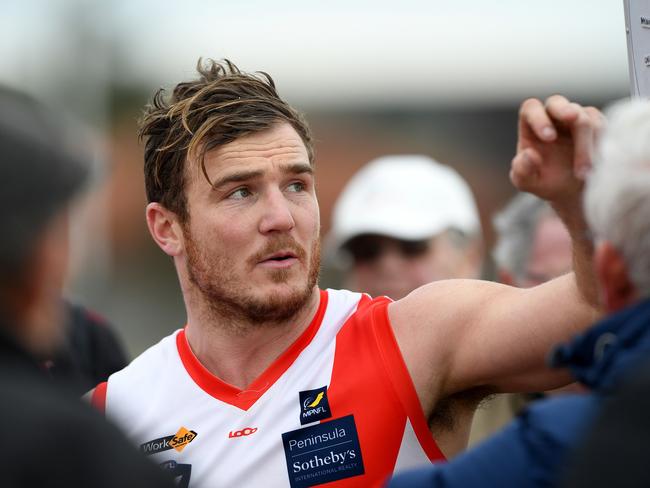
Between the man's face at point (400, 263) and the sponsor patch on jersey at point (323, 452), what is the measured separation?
87.4 inches

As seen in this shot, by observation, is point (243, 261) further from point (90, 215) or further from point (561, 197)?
point (90, 215)

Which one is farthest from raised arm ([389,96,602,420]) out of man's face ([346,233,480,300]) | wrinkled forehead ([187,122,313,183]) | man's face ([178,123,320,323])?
man's face ([346,233,480,300])

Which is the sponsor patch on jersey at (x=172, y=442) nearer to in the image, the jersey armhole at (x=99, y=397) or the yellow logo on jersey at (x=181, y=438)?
the yellow logo on jersey at (x=181, y=438)

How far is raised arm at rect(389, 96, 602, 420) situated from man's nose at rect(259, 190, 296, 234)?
1.50 ft

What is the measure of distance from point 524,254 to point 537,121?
288 cm

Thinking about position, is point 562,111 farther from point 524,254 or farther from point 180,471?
point 524,254

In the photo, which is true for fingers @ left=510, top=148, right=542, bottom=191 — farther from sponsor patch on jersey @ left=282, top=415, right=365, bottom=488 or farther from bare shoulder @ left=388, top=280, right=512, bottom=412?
sponsor patch on jersey @ left=282, top=415, right=365, bottom=488

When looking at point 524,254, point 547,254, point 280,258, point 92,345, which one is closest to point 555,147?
point 280,258

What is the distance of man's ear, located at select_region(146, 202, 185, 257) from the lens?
4.11 m

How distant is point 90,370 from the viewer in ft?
16.7

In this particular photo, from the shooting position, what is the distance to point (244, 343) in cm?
388

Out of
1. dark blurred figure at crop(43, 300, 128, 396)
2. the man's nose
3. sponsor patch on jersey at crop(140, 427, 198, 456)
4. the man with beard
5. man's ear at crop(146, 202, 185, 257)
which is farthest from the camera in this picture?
dark blurred figure at crop(43, 300, 128, 396)

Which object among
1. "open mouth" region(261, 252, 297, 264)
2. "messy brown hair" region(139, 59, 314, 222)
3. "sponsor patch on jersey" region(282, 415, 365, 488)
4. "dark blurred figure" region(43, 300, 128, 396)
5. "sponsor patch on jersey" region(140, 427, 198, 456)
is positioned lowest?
"sponsor patch on jersey" region(282, 415, 365, 488)

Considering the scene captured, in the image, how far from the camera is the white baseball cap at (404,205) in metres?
5.93
